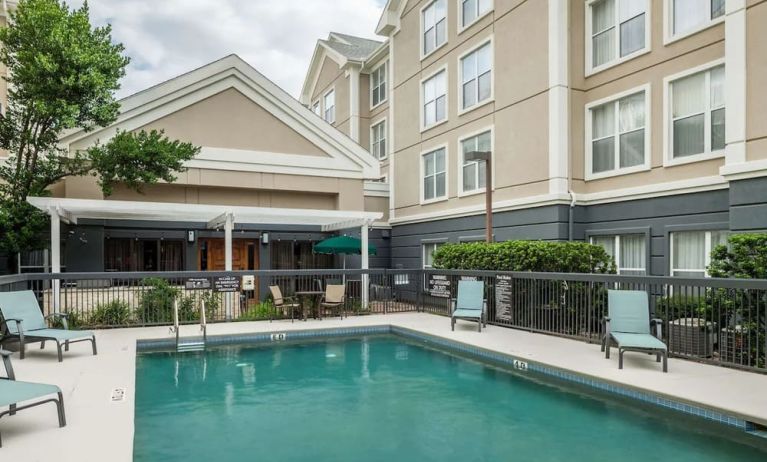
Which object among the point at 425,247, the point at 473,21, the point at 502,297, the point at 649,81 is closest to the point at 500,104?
the point at 473,21

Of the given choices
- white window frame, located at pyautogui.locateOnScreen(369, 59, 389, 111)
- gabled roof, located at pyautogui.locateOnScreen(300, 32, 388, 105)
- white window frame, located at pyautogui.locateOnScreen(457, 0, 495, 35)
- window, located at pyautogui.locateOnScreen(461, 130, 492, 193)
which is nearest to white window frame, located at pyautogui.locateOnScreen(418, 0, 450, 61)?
white window frame, located at pyautogui.locateOnScreen(457, 0, 495, 35)

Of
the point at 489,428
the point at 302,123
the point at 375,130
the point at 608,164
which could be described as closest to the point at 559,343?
the point at 489,428

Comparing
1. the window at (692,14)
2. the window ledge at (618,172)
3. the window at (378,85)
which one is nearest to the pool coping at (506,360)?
the window ledge at (618,172)

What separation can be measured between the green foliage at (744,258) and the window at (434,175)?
32.3ft

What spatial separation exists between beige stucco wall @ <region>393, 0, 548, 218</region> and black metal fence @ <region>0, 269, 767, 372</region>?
3.58 m

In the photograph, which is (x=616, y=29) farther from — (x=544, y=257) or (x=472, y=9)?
(x=544, y=257)

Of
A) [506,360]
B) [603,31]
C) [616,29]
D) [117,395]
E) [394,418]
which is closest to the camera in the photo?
[117,395]

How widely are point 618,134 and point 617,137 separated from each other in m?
0.07

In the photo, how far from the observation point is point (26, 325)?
26.3ft

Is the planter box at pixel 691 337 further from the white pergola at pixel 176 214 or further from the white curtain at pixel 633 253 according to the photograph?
the white pergola at pixel 176 214

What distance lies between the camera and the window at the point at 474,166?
609 inches

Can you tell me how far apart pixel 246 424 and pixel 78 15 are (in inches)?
377

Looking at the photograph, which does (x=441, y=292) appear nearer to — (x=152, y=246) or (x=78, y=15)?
(x=152, y=246)

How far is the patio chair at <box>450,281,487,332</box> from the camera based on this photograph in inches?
413
